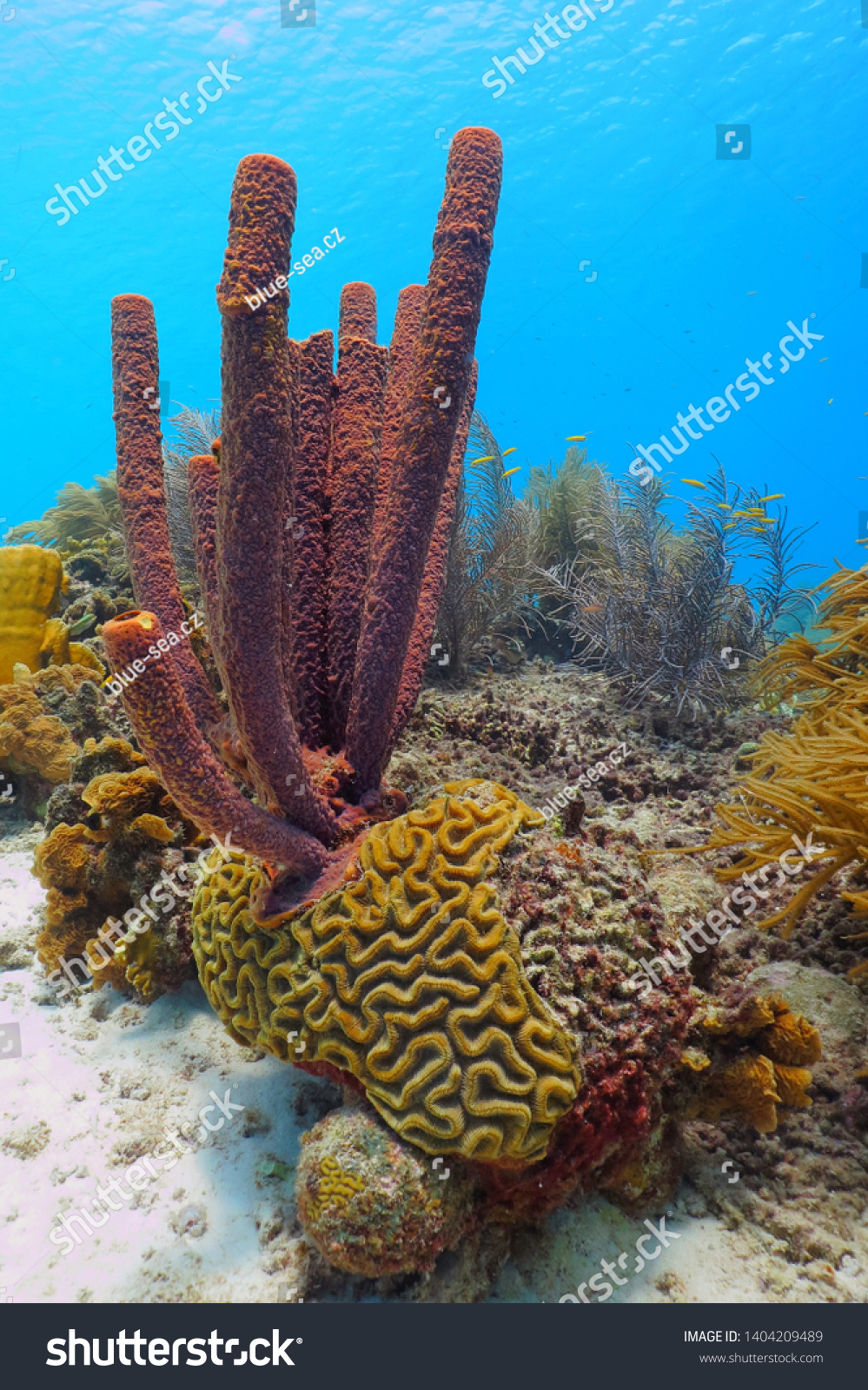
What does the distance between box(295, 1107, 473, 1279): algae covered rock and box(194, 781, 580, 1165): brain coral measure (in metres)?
0.09

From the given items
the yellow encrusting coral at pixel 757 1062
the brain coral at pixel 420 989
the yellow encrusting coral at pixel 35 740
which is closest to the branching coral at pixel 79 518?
the yellow encrusting coral at pixel 35 740

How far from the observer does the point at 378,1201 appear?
6.16 ft

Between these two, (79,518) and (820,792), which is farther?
(79,518)

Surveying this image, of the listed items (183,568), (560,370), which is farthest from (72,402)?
(183,568)

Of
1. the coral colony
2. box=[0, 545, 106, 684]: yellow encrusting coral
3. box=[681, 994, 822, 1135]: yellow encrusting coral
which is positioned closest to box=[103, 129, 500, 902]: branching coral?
the coral colony

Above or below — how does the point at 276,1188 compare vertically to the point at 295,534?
below

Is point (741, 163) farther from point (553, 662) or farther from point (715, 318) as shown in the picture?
point (553, 662)

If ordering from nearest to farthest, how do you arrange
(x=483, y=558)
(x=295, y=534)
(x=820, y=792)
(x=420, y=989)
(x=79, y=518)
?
1. (x=420, y=989)
2. (x=820, y=792)
3. (x=295, y=534)
4. (x=483, y=558)
5. (x=79, y=518)

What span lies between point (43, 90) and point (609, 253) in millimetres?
49650

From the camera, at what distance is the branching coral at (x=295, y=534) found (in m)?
1.89

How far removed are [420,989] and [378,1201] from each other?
0.59 meters

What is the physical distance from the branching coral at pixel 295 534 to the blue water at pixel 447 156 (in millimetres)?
3768

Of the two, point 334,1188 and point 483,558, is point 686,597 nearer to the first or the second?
point 483,558

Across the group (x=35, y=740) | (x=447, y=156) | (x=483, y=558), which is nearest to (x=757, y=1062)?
(x=35, y=740)
